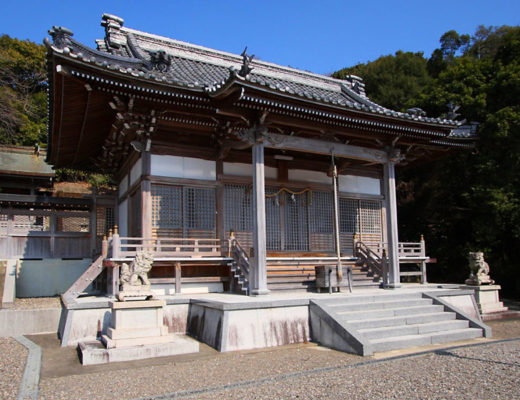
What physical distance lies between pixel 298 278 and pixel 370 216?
190 inches

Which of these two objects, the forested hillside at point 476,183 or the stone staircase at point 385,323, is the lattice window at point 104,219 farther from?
the forested hillside at point 476,183

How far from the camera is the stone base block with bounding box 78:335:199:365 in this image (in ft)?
22.4

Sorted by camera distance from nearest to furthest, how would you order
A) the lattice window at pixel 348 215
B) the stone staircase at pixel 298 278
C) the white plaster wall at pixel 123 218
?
1. the stone staircase at pixel 298 278
2. the white plaster wall at pixel 123 218
3. the lattice window at pixel 348 215

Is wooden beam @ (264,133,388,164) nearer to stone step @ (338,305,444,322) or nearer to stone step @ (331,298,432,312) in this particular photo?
stone step @ (331,298,432,312)

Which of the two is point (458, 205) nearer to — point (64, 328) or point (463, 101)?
point (463, 101)

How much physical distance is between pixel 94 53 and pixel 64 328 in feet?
18.6

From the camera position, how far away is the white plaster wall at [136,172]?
38.5 feet

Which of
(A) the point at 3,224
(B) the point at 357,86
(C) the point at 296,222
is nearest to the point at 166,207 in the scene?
(C) the point at 296,222

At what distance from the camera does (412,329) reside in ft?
27.4

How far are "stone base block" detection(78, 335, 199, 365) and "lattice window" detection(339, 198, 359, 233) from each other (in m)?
7.80

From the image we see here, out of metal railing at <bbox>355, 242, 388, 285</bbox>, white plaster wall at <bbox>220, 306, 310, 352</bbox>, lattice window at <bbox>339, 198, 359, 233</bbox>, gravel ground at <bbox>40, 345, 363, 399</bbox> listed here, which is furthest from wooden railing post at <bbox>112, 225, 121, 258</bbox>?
lattice window at <bbox>339, 198, 359, 233</bbox>

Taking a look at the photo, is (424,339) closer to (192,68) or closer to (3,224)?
(192,68)

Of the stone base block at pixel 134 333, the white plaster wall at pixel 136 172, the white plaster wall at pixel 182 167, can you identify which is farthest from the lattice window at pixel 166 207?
the stone base block at pixel 134 333

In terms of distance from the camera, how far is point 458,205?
60.8 feet
